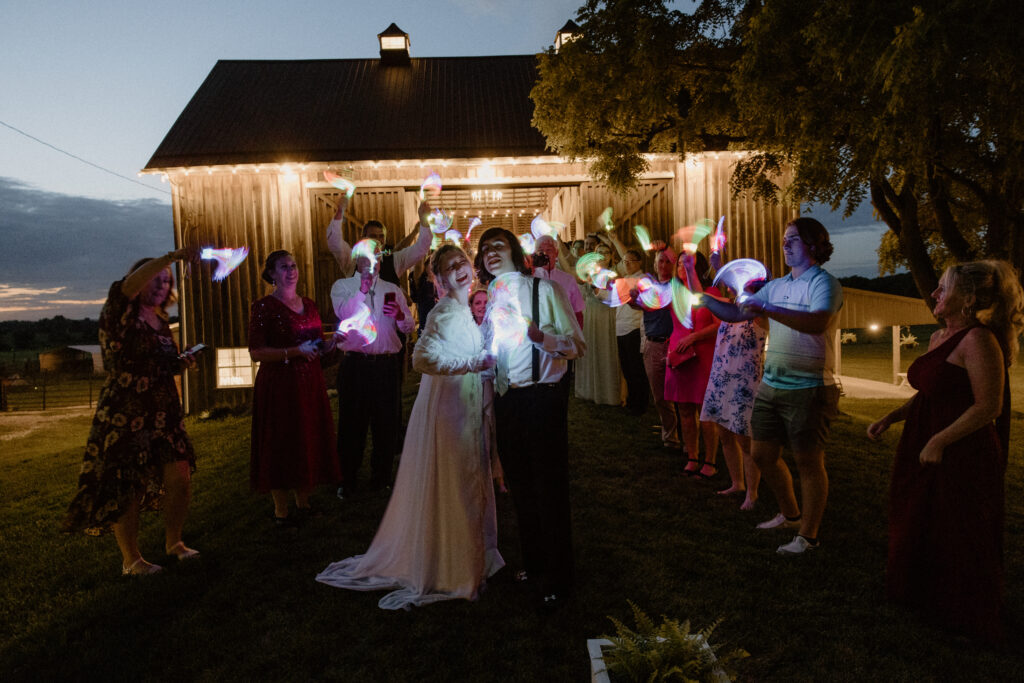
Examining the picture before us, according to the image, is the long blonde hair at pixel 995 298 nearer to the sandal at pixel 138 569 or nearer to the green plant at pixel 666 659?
the green plant at pixel 666 659

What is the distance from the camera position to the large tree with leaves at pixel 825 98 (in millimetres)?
5582

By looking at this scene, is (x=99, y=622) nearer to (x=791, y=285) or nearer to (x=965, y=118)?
(x=791, y=285)

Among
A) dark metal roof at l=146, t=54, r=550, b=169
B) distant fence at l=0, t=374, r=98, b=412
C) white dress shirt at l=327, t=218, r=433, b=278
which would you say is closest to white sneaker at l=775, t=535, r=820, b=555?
white dress shirt at l=327, t=218, r=433, b=278

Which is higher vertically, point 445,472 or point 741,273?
point 741,273

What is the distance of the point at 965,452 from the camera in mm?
3301

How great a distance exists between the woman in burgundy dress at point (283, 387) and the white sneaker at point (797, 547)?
373 cm

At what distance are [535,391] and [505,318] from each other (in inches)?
18.2

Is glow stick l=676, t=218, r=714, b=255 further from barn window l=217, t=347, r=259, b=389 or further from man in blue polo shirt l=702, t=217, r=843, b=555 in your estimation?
barn window l=217, t=347, r=259, b=389

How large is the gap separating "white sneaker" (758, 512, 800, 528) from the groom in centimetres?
211

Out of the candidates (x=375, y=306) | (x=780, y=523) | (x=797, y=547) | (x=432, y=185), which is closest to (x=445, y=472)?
(x=375, y=306)

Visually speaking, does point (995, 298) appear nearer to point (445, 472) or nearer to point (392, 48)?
point (445, 472)

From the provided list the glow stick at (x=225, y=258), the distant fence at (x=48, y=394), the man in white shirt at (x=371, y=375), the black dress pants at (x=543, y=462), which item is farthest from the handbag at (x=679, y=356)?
the distant fence at (x=48, y=394)

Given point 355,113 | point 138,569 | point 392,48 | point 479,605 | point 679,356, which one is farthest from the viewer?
point 392,48

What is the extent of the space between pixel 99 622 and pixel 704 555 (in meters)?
4.05
